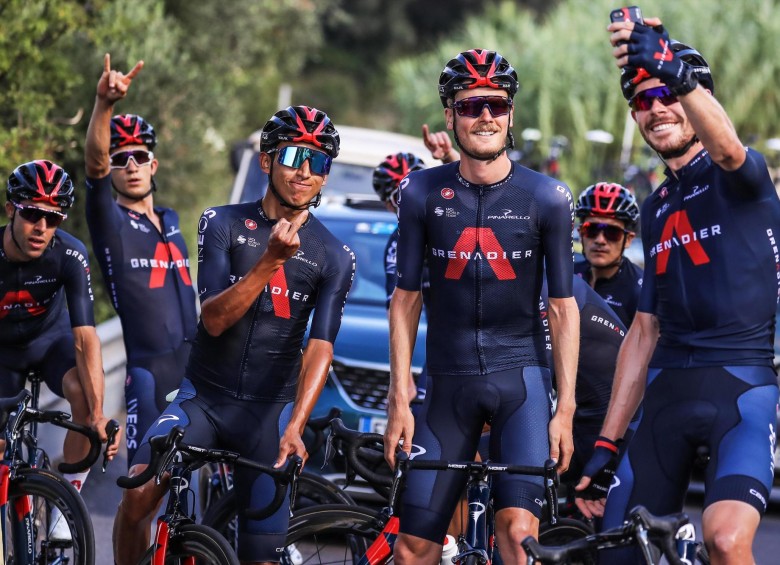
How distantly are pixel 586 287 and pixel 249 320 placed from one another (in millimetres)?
2268

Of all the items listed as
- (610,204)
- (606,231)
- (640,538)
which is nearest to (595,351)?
(606,231)

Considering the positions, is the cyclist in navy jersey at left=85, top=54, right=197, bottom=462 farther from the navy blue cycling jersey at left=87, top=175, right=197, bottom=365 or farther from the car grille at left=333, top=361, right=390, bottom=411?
the car grille at left=333, top=361, right=390, bottom=411

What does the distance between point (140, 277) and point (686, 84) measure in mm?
4196

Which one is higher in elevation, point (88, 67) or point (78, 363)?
point (88, 67)

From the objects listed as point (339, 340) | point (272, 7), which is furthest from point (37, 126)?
point (272, 7)

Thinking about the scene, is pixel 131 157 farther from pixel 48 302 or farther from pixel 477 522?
pixel 477 522

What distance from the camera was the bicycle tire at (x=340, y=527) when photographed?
650 cm

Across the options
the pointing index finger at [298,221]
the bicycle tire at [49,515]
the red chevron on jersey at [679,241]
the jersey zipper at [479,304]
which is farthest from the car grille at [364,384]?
the red chevron on jersey at [679,241]

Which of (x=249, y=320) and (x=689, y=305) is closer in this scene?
(x=689, y=305)

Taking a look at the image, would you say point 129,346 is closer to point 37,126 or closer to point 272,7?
point 37,126

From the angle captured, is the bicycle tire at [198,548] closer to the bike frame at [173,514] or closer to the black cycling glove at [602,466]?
the bike frame at [173,514]

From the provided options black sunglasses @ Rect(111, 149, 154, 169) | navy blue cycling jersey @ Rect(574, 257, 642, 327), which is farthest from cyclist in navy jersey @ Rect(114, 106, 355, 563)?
navy blue cycling jersey @ Rect(574, 257, 642, 327)

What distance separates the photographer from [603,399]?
7.79 metres

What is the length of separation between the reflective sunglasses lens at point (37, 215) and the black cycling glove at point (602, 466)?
3397 millimetres
